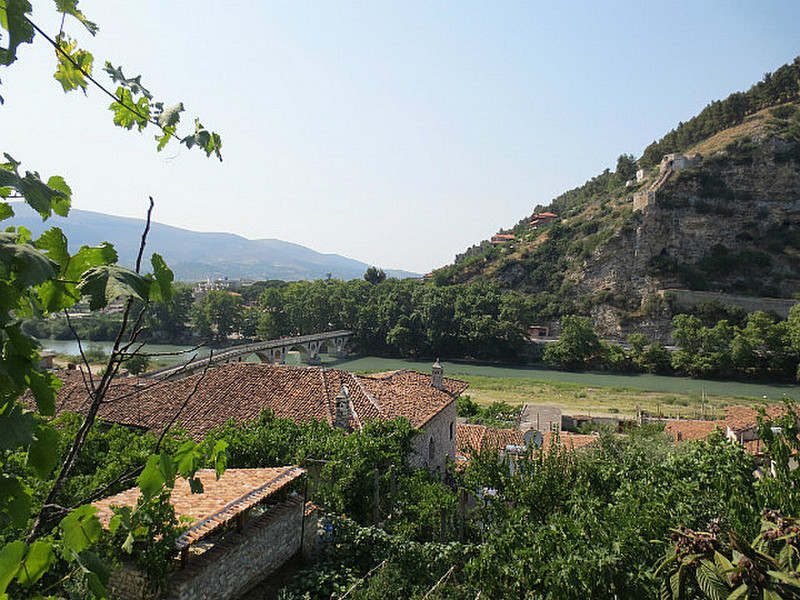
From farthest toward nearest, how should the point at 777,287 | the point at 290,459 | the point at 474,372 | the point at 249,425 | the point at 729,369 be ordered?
1. the point at 777,287
2. the point at 474,372
3. the point at 729,369
4. the point at 249,425
5. the point at 290,459

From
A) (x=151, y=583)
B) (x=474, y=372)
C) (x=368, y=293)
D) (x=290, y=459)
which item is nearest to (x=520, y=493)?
(x=290, y=459)

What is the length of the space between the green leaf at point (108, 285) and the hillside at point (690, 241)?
6396 centimetres

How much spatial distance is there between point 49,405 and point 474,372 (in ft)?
173

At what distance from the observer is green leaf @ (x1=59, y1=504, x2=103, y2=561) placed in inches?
52.0

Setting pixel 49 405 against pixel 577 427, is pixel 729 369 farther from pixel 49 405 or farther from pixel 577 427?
pixel 49 405

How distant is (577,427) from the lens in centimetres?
2689

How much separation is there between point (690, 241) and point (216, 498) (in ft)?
231

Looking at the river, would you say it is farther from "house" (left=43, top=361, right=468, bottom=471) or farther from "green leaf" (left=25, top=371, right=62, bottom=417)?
"green leaf" (left=25, top=371, right=62, bottom=417)

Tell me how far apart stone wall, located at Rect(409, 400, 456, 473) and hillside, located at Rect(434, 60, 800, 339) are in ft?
161

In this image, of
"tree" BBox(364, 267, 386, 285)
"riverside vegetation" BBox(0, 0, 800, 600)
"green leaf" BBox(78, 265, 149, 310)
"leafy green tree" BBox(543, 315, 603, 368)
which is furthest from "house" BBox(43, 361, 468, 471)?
"tree" BBox(364, 267, 386, 285)

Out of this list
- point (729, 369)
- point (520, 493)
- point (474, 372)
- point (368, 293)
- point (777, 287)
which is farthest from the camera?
point (368, 293)

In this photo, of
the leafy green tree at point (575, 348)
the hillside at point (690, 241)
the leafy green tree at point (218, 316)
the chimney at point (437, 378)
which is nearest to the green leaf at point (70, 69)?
the chimney at point (437, 378)

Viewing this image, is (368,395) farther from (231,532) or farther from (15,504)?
(15,504)

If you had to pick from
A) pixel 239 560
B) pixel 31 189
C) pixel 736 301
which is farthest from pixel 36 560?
pixel 736 301
